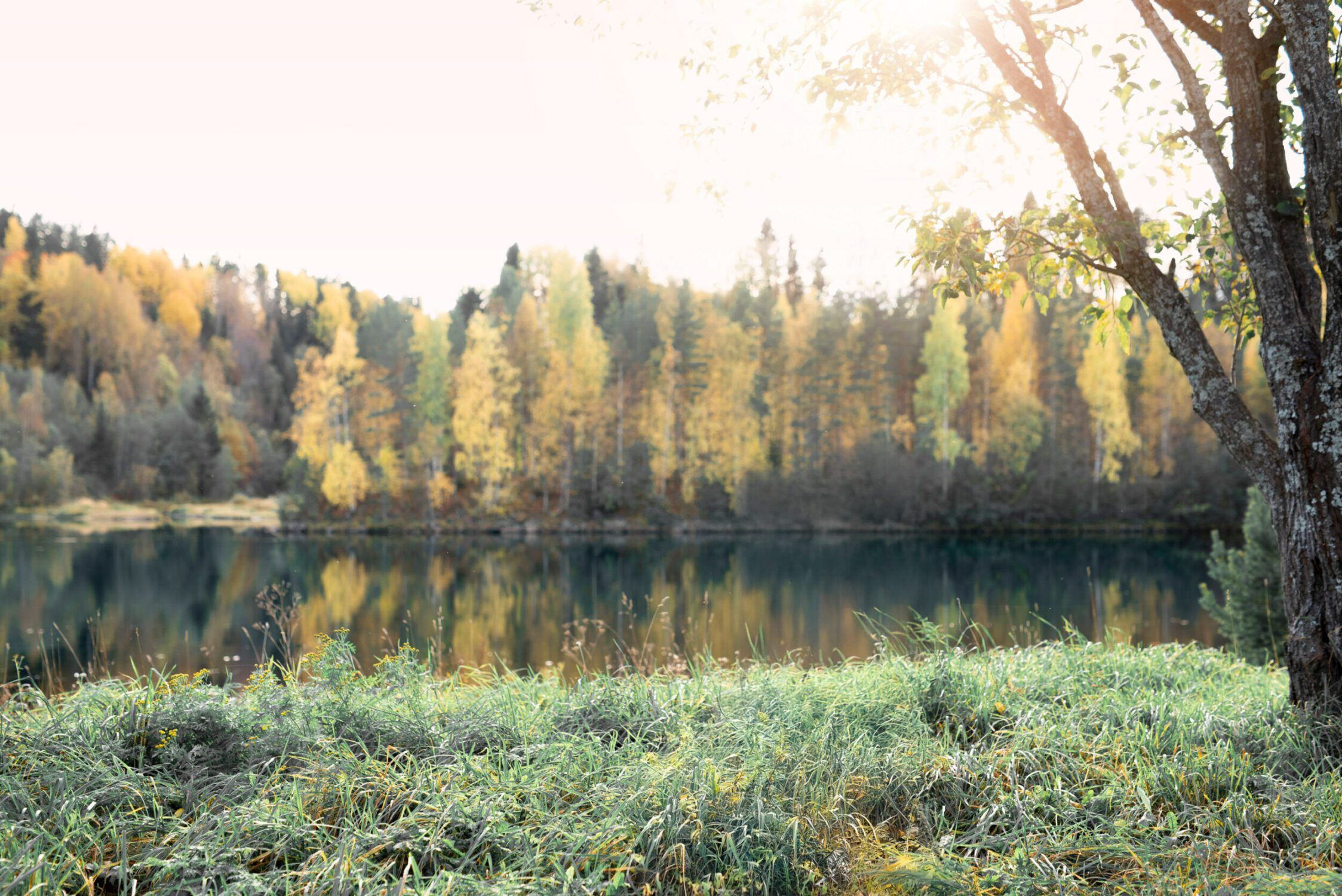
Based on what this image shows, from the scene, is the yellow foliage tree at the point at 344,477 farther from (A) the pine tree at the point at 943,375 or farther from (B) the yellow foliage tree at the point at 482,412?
(A) the pine tree at the point at 943,375

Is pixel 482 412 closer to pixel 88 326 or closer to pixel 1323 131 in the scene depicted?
pixel 1323 131

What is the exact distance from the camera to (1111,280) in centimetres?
434

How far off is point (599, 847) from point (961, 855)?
1.16 meters

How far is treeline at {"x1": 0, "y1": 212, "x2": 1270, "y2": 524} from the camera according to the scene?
109 ft

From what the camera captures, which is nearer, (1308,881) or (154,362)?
(1308,881)

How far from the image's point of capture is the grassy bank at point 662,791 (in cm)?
241

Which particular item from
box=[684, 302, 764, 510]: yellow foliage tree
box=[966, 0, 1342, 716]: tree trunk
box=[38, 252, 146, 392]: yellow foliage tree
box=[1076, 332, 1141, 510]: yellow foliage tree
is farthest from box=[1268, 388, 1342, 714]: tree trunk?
box=[38, 252, 146, 392]: yellow foliage tree

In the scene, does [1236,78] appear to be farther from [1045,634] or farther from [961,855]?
[1045,634]

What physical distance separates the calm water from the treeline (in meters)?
3.79

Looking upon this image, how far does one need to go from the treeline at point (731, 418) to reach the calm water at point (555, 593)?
12.4 ft

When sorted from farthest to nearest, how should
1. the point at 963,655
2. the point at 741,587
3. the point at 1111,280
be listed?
the point at 741,587, the point at 963,655, the point at 1111,280

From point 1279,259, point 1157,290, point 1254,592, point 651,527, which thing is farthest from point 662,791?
point 651,527

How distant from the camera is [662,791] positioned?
2652 millimetres

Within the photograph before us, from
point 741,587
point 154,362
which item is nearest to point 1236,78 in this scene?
point 741,587
